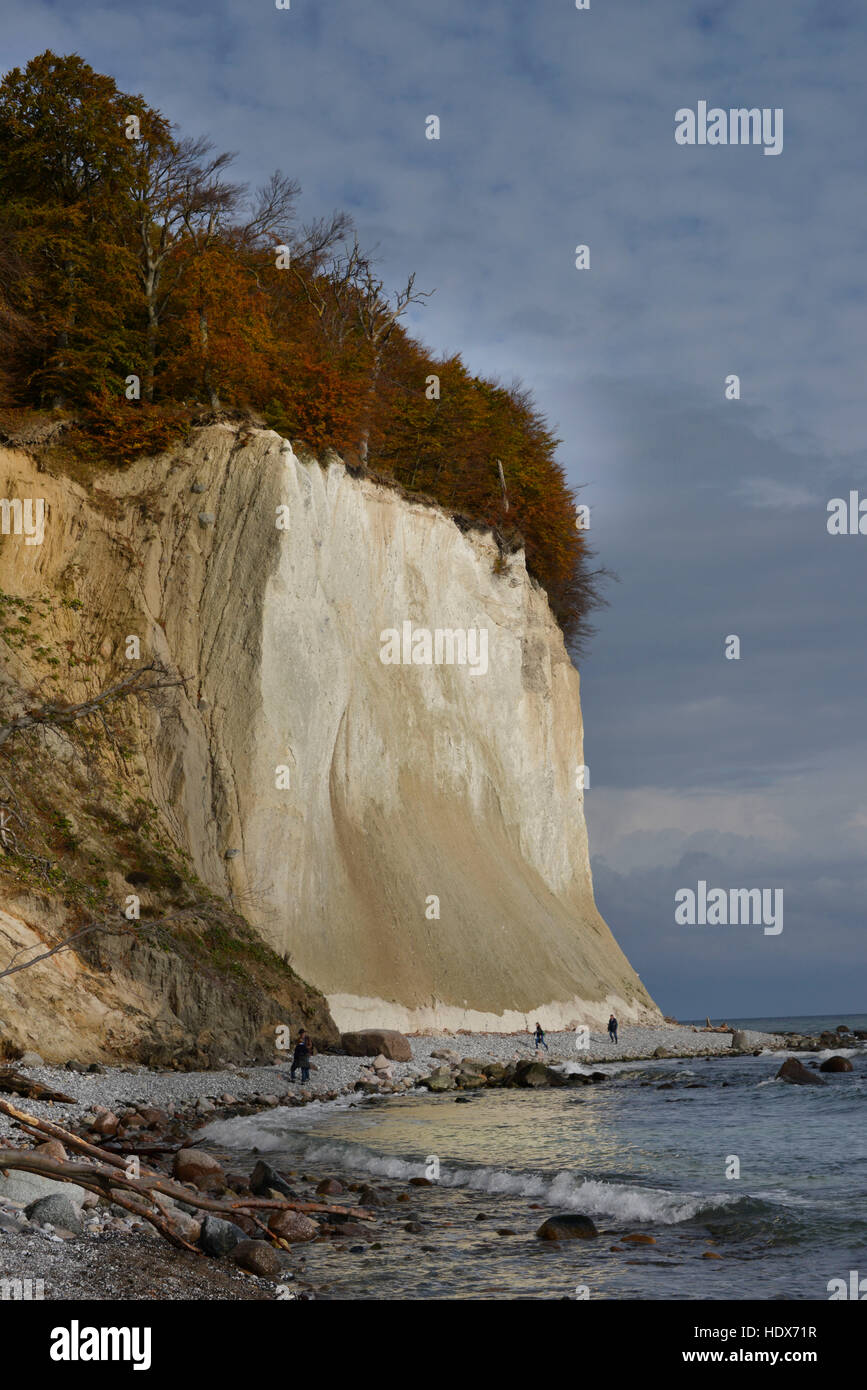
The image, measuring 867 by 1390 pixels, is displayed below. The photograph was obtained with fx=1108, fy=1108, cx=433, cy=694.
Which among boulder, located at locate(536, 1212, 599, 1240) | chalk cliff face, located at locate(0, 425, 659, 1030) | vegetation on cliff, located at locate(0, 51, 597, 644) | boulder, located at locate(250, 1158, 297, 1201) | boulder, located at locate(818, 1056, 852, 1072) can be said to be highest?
vegetation on cliff, located at locate(0, 51, 597, 644)

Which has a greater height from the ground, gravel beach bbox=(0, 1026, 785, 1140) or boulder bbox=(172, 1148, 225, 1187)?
boulder bbox=(172, 1148, 225, 1187)

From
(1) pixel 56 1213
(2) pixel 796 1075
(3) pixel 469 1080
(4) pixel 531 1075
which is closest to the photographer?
(1) pixel 56 1213

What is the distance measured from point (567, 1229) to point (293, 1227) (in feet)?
9.36

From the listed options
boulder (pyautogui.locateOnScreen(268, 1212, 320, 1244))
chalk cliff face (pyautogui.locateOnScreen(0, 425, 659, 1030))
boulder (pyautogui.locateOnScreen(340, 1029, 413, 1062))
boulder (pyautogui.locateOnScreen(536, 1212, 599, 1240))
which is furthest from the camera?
chalk cliff face (pyautogui.locateOnScreen(0, 425, 659, 1030))

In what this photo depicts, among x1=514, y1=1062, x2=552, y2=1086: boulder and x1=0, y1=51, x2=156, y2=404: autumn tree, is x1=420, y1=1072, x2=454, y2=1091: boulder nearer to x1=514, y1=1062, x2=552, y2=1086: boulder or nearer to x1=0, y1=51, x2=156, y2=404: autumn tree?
x1=514, y1=1062, x2=552, y2=1086: boulder

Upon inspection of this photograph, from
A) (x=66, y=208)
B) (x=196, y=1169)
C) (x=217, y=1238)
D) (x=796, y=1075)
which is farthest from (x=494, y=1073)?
(x=66, y=208)

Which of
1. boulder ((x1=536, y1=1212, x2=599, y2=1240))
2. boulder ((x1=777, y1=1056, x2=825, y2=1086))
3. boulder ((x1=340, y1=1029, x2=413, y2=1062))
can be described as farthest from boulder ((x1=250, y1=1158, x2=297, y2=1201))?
boulder ((x1=777, y1=1056, x2=825, y2=1086))

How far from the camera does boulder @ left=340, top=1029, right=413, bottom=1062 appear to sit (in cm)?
2950

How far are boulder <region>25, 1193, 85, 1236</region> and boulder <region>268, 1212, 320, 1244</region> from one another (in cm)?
203

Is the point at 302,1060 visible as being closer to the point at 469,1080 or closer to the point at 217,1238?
the point at 469,1080

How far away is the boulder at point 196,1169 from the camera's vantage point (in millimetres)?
12414

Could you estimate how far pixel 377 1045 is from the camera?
2952 centimetres

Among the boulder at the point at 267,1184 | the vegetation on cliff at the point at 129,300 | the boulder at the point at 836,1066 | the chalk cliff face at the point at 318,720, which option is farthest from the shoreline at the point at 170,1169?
the vegetation on cliff at the point at 129,300
